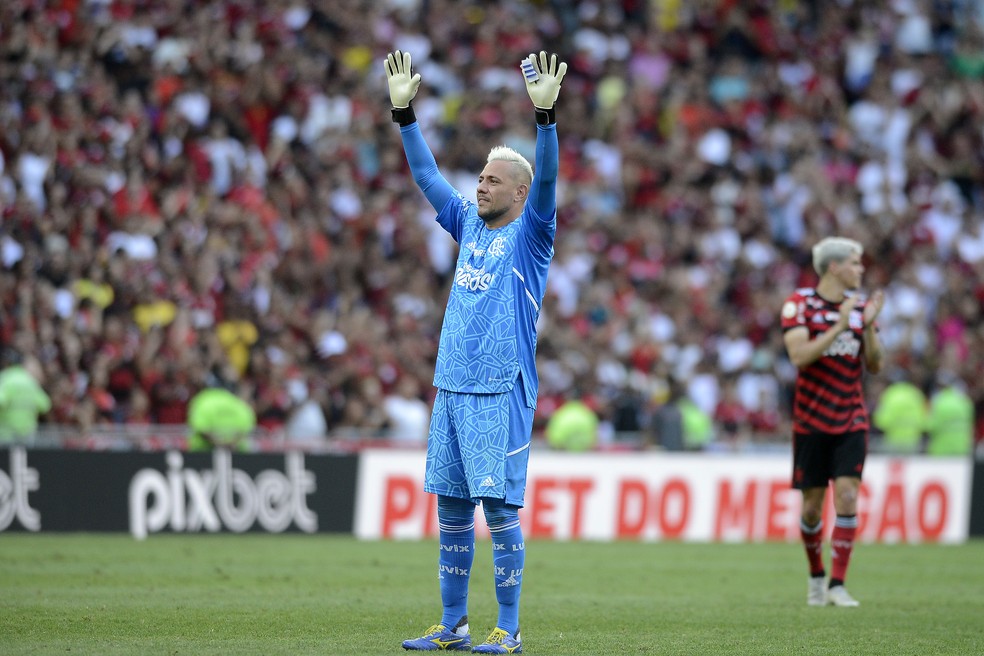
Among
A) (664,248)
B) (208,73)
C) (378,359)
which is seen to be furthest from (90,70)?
(664,248)

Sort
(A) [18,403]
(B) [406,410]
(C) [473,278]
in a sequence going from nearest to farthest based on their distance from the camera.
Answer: (C) [473,278] < (A) [18,403] < (B) [406,410]

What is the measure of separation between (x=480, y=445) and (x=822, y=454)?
14.1 feet

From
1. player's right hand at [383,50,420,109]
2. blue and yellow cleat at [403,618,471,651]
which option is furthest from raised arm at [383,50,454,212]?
blue and yellow cleat at [403,618,471,651]

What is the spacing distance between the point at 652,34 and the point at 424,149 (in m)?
19.3

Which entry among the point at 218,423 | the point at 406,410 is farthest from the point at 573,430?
the point at 218,423

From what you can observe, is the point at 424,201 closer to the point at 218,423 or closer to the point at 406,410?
the point at 406,410

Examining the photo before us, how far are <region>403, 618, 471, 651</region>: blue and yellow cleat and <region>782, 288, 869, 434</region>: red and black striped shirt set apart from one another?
160 inches

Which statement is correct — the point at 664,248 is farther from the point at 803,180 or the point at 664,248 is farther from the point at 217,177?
the point at 217,177

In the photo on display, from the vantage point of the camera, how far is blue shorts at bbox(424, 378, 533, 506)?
7.40 meters

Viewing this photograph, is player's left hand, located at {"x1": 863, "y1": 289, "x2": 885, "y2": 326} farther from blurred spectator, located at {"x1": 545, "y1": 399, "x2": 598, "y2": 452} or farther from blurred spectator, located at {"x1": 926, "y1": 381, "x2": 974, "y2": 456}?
blurred spectator, located at {"x1": 926, "y1": 381, "x2": 974, "y2": 456}

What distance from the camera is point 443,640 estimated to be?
7.62m

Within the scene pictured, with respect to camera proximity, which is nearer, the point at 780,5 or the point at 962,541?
the point at 962,541

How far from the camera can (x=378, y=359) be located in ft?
65.2

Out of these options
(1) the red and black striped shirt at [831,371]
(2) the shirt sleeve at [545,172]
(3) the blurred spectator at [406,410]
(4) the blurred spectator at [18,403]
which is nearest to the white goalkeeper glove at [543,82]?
(2) the shirt sleeve at [545,172]
